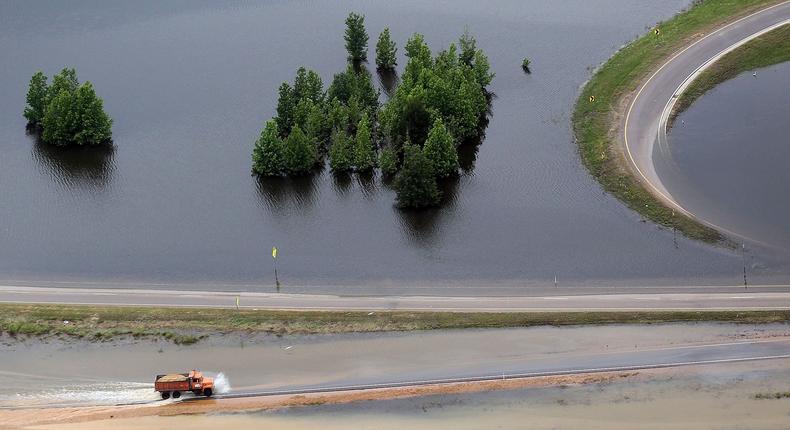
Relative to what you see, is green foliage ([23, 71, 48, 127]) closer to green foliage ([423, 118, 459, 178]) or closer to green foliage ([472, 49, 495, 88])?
green foliage ([423, 118, 459, 178])

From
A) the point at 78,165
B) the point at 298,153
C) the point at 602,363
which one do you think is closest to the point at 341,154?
the point at 298,153

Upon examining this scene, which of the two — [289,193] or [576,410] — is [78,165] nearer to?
[289,193]

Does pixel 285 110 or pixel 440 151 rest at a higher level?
pixel 285 110

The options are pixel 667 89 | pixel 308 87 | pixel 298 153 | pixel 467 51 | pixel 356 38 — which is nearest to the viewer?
pixel 298 153

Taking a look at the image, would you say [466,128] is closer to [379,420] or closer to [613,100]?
[613,100]

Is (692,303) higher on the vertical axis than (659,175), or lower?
lower

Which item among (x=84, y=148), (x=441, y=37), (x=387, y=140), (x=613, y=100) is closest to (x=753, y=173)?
(x=613, y=100)

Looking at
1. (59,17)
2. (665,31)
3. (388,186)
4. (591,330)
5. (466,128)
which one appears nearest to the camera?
(591,330)
